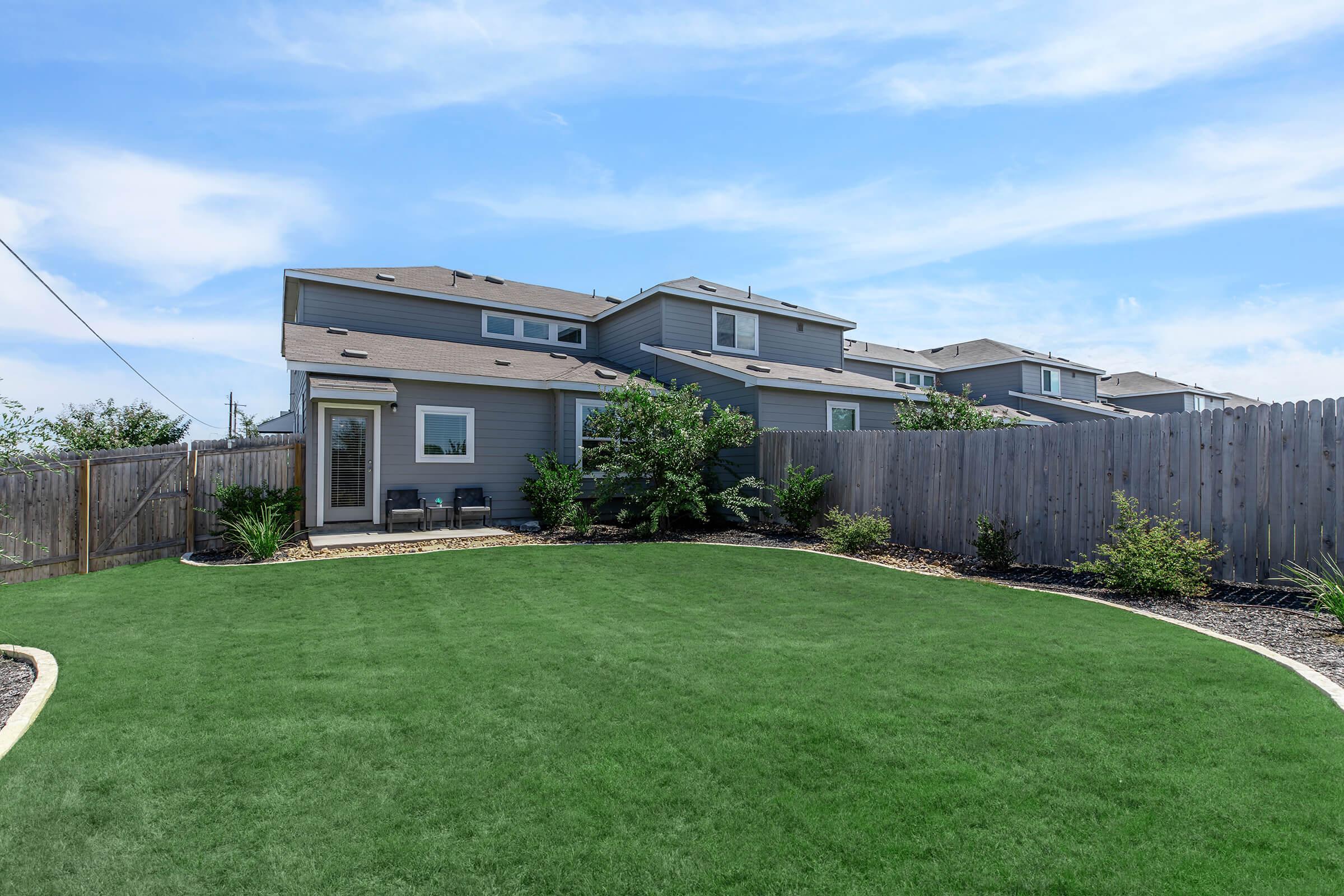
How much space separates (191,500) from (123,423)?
16.6 m

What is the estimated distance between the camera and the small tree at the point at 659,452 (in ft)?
41.1

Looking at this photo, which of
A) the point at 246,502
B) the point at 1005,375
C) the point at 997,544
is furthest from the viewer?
the point at 1005,375

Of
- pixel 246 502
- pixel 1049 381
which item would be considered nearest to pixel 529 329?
pixel 246 502

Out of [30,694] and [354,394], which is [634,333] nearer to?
[354,394]

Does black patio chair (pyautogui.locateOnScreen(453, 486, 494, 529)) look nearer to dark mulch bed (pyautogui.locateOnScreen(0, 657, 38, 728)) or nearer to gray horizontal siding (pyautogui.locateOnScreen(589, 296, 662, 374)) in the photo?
gray horizontal siding (pyautogui.locateOnScreen(589, 296, 662, 374))

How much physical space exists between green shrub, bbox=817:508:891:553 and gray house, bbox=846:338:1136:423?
18.8 meters

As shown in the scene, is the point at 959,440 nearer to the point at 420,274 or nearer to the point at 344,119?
the point at 344,119

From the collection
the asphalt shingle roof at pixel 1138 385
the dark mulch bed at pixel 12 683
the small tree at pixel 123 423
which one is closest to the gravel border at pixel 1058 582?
the dark mulch bed at pixel 12 683

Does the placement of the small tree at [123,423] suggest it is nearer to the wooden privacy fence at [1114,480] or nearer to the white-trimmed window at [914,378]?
the wooden privacy fence at [1114,480]

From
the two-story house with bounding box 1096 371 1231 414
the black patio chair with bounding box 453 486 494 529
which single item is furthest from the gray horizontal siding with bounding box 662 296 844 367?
the two-story house with bounding box 1096 371 1231 414

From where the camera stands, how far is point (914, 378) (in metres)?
31.2

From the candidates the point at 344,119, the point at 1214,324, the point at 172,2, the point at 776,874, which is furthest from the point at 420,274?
the point at 1214,324

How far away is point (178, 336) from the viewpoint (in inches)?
814

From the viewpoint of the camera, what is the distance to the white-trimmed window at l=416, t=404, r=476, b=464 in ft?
43.7
